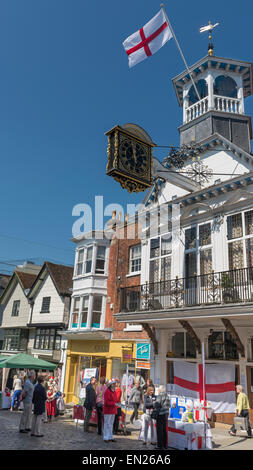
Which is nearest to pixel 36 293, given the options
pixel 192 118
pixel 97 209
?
pixel 97 209

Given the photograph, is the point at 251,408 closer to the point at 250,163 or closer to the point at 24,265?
the point at 250,163

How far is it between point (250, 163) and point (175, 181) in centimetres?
305

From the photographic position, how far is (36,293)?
31.7 m

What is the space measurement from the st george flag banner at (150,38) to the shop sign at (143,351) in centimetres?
1234

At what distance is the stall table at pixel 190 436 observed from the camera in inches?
366

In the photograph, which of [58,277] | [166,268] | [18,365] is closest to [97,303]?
[58,277]

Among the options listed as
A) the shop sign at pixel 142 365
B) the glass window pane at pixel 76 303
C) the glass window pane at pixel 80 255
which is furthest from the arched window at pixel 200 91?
the glass window pane at pixel 76 303

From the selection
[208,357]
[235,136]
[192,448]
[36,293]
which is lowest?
[192,448]

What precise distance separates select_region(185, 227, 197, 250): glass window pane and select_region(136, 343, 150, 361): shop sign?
204 inches

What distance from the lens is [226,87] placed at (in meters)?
19.6

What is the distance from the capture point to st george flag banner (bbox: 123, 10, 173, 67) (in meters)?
14.3

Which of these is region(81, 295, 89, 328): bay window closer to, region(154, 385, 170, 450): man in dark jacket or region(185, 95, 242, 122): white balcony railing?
region(185, 95, 242, 122): white balcony railing

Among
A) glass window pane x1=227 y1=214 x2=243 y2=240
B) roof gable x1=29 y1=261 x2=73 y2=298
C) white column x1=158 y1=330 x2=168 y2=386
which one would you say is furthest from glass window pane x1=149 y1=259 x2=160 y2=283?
roof gable x1=29 y1=261 x2=73 y2=298
